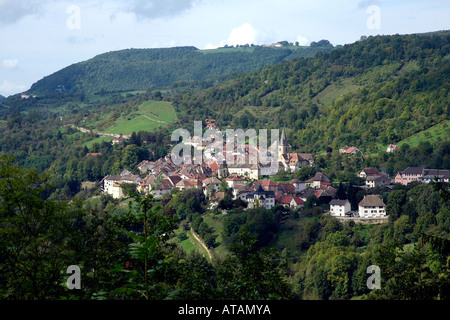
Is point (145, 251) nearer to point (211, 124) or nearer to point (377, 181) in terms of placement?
point (377, 181)

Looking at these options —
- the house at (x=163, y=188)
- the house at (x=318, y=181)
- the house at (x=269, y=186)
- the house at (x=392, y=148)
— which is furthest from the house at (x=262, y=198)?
the house at (x=392, y=148)

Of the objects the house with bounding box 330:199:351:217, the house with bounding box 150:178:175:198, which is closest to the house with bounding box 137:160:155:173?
the house with bounding box 150:178:175:198

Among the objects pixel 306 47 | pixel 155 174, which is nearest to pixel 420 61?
pixel 155 174

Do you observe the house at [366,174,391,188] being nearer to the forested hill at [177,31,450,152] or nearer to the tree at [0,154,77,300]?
the forested hill at [177,31,450,152]

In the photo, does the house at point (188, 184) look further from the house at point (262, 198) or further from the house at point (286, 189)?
the house at point (286, 189)

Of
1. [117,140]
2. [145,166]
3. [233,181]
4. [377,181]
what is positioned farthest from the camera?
[117,140]

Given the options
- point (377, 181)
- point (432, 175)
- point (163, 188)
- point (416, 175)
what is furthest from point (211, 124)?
point (432, 175)
